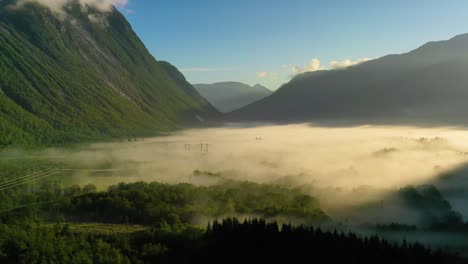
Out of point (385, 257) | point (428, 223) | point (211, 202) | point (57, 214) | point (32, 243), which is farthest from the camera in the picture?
point (428, 223)

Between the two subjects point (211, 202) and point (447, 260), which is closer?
point (447, 260)

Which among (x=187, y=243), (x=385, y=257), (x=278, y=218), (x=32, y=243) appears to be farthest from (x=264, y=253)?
(x=32, y=243)

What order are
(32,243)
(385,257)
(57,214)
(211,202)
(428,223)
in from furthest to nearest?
(428,223)
(211,202)
(57,214)
(32,243)
(385,257)

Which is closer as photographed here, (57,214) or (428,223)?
(57,214)

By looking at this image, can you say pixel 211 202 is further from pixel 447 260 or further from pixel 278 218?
pixel 447 260

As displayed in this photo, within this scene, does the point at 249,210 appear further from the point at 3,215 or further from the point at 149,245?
the point at 3,215

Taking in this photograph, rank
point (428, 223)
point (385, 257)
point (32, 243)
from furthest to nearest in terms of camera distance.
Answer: point (428, 223), point (32, 243), point (385, 257)

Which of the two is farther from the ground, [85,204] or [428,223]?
[85,204]

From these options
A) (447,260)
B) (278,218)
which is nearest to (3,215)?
(278,218)

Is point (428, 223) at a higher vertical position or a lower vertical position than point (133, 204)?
lower
